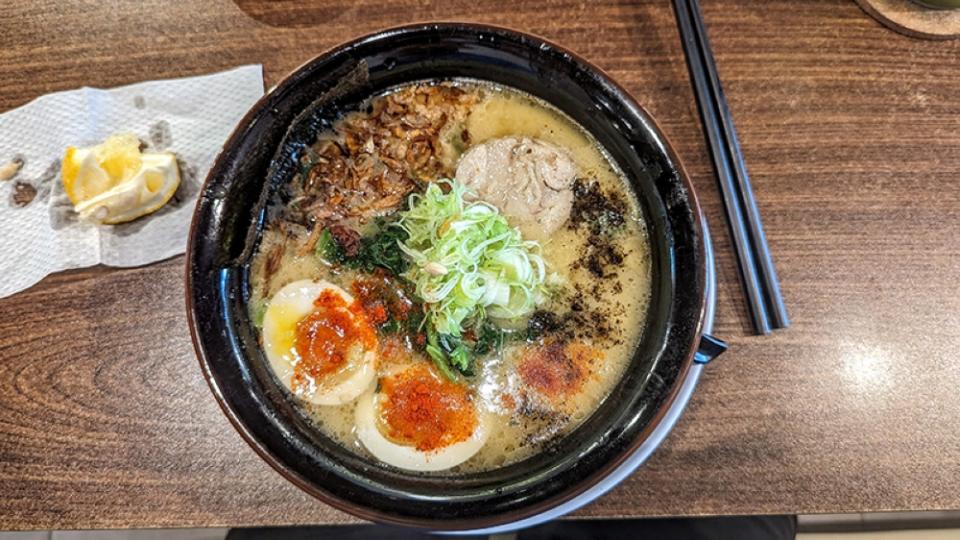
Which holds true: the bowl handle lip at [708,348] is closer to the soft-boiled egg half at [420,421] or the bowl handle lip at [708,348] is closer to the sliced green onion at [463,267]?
the sliced green onion at [463,267]

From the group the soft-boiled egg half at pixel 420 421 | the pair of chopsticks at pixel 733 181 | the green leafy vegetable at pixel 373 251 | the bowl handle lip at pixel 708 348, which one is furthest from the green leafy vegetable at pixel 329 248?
the pair of chopsticks at pixel 733 181

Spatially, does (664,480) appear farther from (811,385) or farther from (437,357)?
(437,357)

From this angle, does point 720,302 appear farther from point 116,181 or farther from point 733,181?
point 116,181

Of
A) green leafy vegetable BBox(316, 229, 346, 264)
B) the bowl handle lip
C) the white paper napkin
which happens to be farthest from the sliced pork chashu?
the white paper napkin

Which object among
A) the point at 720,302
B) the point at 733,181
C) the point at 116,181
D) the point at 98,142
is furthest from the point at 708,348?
the point at 98,142

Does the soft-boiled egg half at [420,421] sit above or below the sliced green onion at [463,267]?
below
